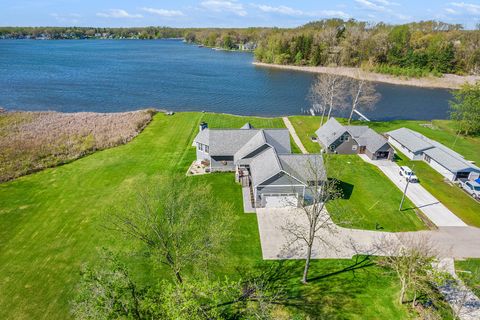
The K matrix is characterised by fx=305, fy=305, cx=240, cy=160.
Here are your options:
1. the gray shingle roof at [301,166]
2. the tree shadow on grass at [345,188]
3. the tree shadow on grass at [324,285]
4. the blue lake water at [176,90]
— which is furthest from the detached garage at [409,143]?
the tree shadow on grass at [324,285]

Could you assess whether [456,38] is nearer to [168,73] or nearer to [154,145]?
[168,73]

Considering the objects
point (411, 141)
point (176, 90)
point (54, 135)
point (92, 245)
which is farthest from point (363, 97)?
point (54, 135)

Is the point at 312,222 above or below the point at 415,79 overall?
below

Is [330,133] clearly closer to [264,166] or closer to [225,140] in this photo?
[225,140]

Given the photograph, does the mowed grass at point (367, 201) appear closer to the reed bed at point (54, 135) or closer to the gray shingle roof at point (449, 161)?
the gray shingle roof at point (449, 161)

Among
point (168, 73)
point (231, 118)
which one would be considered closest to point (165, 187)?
point (231, 118)
